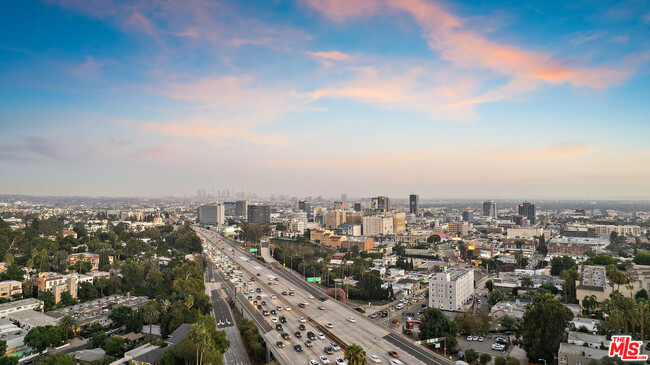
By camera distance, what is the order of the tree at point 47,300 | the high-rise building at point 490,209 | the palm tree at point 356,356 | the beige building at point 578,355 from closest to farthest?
the palm tree at point 356,356, the beige building at point 578,355, the tree at point 47,300, the high-rise building at point 490,209

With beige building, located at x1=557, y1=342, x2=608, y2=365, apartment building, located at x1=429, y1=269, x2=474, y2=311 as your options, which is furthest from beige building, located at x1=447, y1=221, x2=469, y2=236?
beige building, located at x1=557, y1=342, x2=608, y2=365

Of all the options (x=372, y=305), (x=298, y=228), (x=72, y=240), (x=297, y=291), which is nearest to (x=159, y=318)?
(x=297, y=291)

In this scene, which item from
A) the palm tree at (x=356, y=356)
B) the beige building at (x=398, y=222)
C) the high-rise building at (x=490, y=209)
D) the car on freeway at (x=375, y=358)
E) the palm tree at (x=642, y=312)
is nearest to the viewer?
the palm tree at (x=356, y=356)

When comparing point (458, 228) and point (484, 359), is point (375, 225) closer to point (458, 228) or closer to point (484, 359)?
point (458, 228)

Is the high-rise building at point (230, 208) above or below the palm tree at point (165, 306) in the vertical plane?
above

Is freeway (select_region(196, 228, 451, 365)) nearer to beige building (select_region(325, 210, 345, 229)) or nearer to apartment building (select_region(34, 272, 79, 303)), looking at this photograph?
apartment building (select_region(34, 272, 79, 303))

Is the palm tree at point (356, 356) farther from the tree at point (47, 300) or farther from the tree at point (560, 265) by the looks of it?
the tree at point (560, 265)

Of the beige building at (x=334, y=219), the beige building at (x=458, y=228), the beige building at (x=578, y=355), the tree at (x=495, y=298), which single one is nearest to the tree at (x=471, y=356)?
the beige building at (x=578, y=355)
